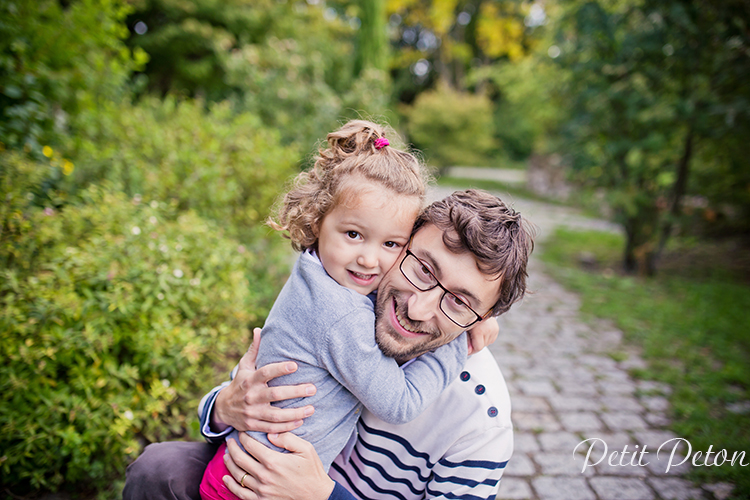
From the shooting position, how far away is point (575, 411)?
3590mm

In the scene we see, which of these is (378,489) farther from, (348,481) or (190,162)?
(190,162)

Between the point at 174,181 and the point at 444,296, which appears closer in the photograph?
the point at 444,296

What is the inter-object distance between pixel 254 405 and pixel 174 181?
2.74 meters

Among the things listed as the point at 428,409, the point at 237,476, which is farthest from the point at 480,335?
the point at 237,476

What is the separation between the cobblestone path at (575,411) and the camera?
276cm

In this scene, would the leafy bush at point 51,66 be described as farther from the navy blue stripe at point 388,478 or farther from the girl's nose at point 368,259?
the navy blue stripe at point 388,478

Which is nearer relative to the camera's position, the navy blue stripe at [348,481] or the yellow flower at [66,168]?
the navy blue stripe at [348,481]

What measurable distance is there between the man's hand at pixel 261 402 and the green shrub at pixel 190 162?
6.84 ft

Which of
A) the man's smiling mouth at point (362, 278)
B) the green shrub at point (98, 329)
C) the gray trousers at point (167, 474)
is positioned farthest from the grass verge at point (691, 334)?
the green shrub at point (98, 329)

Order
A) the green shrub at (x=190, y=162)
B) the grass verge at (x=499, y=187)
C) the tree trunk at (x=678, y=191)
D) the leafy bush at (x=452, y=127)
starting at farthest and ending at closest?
the leafy bush at (x=452, y=127) → the grass verge at (x=499, y=187) → the tree trunk at (x=678, y=191) → the green shrub at (x=190, y=162)

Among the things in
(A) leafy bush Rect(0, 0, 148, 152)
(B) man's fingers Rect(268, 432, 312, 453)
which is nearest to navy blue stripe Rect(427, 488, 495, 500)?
(B) man's fingers Rect(268, 432, 312, 453)

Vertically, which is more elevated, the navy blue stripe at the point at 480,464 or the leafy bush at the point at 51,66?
the leafy bush at the point at 51,66

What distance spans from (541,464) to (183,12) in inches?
530

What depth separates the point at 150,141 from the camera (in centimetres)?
413
